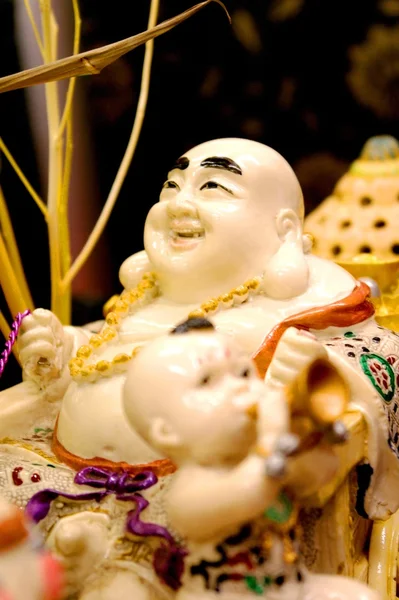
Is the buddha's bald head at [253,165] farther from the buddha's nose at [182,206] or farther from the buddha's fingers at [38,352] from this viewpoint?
the buddha's fingers at [38,352]

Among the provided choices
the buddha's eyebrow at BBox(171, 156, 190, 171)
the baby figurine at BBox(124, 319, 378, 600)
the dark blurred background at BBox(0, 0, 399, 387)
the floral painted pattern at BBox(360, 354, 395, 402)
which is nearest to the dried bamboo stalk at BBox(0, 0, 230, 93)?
the buddha's eyebrow at BBox(171, 156, 190, 171)

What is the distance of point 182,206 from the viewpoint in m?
1.21

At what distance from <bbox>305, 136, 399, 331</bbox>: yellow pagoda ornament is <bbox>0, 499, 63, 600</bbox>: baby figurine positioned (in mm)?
1188

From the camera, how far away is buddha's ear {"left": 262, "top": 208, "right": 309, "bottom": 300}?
3.82ft

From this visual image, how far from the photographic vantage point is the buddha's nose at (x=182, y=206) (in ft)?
3.98

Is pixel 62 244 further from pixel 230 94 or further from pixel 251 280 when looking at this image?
pixel 230 94

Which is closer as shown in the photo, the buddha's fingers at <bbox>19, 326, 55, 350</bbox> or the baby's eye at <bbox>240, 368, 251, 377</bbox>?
the baby's eye at <bbox>240, 368, 251, 377</bbox>

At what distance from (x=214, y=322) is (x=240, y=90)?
1.47 metres

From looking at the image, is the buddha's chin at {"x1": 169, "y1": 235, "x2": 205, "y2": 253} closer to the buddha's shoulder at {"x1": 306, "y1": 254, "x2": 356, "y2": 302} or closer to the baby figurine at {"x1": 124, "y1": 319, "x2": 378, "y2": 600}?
the buddha's shoulder at {"x1": 306, "y1": 254, "x2": 356, "y2": 302}

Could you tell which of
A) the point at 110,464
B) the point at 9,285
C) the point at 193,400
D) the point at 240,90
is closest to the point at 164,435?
the point at 193,400

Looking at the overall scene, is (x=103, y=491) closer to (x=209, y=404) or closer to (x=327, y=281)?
(x=209, y=404)

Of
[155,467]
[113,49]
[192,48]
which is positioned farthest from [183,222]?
[192,48]

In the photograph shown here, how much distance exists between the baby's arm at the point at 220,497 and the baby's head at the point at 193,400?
0.07ft

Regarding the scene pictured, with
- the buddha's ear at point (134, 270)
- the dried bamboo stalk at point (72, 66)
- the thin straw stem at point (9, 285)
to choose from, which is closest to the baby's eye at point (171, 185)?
the buddha's ear at point (134, 270)
